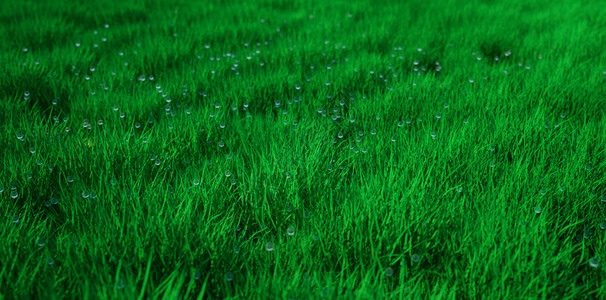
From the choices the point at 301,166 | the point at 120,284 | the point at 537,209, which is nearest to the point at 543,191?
the point at 537,209

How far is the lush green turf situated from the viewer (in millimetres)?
1190

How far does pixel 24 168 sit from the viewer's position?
5.18ft

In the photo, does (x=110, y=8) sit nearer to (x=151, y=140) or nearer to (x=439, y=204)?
(x=151, y=140)

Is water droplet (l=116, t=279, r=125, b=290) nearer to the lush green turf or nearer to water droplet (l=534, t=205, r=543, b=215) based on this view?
the lush green turf

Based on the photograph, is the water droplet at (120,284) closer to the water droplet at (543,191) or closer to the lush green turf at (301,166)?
the lush green turf at (301,166)

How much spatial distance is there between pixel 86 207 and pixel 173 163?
1.26 feet

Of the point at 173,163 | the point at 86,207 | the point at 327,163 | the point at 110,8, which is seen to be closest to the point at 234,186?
the point at 173,163

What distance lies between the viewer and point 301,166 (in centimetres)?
166

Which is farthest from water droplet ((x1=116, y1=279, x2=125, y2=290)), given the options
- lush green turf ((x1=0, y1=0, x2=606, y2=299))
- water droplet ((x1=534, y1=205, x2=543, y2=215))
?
water droplet ((x1=534, y1=205, x2=543, y2=215))

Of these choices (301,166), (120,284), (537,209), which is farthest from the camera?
(301,166)

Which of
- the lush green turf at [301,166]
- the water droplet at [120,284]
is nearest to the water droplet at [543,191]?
the lush green turf at [301,166]

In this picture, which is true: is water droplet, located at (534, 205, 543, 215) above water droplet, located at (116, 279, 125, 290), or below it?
below

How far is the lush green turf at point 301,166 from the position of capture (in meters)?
1.19

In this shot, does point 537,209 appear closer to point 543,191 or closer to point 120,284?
point 543,191
